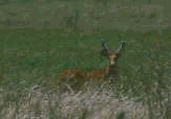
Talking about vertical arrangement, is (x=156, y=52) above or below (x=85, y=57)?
above

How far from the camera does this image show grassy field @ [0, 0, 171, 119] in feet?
18.1

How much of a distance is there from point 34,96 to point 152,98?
90 cm

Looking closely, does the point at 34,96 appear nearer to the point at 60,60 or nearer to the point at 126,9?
the point at 60,60

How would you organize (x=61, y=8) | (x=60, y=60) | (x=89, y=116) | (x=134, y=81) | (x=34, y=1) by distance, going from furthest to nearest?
(x=34, y=1) → (x=61, y=8) → (x=60, y=60) → (x=134, y=81) → (x=89, y=116)

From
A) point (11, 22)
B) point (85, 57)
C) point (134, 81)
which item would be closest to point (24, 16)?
point (11, 22)

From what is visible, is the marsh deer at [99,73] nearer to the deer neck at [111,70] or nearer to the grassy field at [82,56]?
the deer neck at [111,70]

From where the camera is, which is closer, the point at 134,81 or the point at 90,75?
the point at 134,81

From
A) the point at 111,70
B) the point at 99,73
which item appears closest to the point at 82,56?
the point at 111,70

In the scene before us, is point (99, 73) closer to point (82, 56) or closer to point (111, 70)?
point (111, 70)

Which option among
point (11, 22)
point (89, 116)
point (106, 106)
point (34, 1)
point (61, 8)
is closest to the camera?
point (89, 116)

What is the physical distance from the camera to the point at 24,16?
28.4 metres

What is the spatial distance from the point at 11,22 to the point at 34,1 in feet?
14.5

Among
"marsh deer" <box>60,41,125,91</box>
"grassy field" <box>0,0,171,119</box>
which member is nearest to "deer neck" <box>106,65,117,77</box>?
"marsh deer" <box>60,41,125,91</box>

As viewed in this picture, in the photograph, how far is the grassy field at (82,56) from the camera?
5527 millimetres
